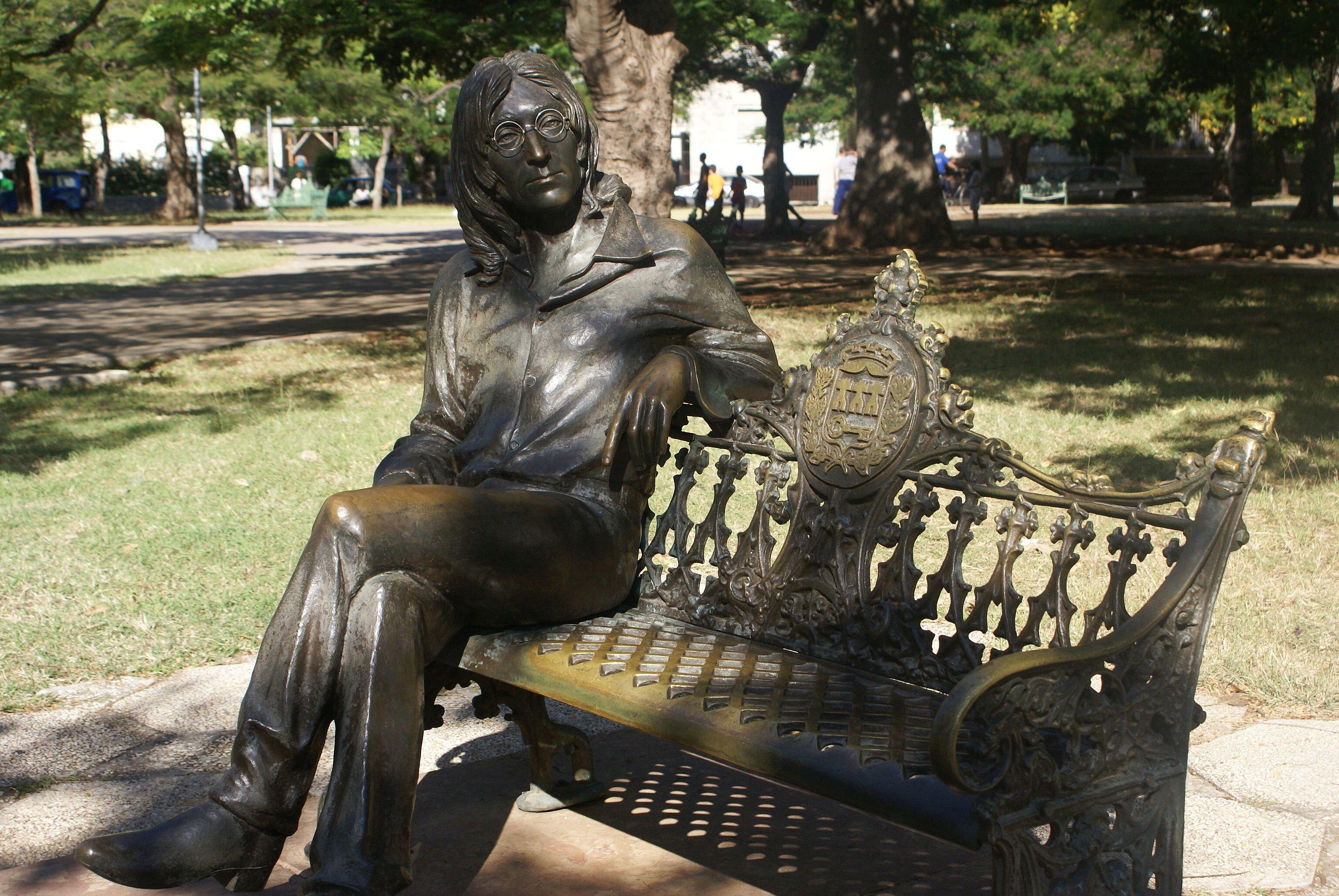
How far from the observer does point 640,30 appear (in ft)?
33.8

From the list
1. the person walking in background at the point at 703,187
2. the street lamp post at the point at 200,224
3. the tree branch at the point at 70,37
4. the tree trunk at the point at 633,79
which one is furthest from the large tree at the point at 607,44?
the person walking in background at the point at 703,187

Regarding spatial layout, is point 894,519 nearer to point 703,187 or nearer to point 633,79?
point 633,79

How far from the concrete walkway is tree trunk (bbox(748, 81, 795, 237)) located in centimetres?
2395

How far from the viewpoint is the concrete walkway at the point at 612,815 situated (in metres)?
3.01

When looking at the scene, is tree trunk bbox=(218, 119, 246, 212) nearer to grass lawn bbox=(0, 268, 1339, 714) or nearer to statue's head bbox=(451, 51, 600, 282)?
grass lawn bbox=(0, 268, 1339, 714)

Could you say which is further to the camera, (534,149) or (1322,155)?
(1322,155)

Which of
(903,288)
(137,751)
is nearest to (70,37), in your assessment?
(137,751)

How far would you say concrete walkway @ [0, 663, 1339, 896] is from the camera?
3008 mm

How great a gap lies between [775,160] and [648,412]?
27.3 meters

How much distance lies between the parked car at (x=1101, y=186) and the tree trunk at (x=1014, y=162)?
2.16 meters

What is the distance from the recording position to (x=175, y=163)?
3609 cm

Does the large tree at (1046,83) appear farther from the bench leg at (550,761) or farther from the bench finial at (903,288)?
the bench leg at (550,761)

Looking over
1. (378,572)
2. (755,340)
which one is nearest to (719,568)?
(755,340)

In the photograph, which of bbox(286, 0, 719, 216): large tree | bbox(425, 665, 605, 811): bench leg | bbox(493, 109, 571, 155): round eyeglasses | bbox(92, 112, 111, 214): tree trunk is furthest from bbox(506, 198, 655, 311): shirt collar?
bbox(92, 112, 111, 214): tree trunk
